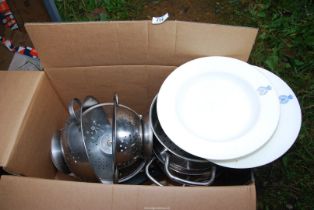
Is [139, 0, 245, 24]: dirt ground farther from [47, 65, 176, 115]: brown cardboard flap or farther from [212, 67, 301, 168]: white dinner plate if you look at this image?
[212, 67, 301, 168]: white dinner plate

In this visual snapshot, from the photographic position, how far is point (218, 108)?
707mm

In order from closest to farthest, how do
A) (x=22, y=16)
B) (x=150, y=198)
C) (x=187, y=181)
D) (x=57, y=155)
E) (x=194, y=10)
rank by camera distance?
(x=150, y=198)
(x=187, y=181)
(x=57, y=155)
(x=22, y=16)
(x=194, y=10)

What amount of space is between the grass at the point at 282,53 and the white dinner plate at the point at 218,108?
0.43 metres

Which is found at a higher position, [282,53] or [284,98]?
[284,98]

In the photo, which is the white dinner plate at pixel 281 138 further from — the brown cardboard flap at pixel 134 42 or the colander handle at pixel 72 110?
the colander handle at pixel 72 110

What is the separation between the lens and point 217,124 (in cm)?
69

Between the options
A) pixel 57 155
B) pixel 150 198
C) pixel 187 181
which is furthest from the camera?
pixel 57 155

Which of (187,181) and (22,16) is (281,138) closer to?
(187,181)

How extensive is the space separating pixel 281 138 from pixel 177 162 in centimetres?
23

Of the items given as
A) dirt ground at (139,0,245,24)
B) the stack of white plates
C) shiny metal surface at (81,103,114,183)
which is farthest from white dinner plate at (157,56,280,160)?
dirt ground at (139,0,245,24)

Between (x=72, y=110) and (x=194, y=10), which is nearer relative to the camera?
(x=72, y=110)

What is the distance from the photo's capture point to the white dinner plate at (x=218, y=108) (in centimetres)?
63

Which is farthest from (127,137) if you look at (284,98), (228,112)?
(284,98)

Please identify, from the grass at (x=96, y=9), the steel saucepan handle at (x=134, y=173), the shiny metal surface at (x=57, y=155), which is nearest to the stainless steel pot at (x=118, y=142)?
the steel saucepan handle at (x=134, y=173)
